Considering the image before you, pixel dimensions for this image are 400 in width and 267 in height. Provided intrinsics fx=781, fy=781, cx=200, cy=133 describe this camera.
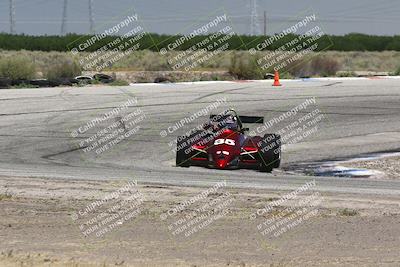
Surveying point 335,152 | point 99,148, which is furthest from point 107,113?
point 335,152

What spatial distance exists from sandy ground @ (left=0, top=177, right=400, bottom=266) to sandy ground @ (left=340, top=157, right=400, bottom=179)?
13.6ft

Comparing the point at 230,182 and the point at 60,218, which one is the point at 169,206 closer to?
the point at 60,218

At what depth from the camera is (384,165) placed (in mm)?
18641

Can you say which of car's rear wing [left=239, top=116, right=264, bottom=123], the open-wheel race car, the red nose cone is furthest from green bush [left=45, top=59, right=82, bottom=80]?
the red nose cone

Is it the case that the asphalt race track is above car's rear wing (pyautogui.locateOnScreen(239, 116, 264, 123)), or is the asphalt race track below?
below

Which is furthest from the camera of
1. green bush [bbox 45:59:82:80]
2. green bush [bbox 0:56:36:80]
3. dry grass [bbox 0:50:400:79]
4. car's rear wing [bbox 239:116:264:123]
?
dry grass [bbox 0:50:400:79]

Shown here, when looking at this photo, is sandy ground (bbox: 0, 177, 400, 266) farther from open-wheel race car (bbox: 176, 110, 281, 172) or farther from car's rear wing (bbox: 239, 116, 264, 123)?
car's rear wing (bbox: 239, 116, 264, 123)

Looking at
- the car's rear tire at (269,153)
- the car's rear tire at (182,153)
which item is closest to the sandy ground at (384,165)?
the car's rear tire at (269,153)

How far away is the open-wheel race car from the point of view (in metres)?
16.9

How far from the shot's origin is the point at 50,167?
54.8 ft

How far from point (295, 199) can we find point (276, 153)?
434 centimetres

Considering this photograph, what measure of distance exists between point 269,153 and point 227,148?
3.23 feet

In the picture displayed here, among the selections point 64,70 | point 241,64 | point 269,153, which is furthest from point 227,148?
point 241,64

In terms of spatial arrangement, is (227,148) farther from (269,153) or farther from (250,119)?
(250,119)
